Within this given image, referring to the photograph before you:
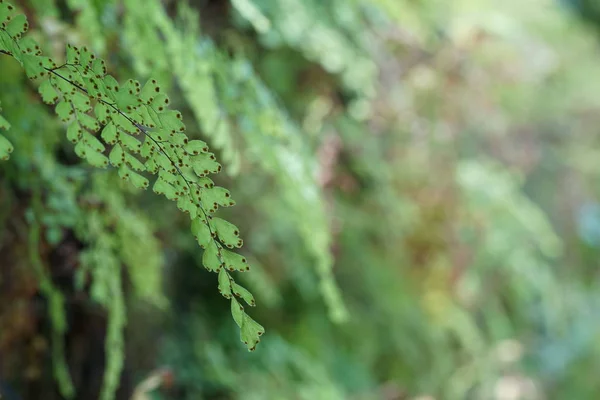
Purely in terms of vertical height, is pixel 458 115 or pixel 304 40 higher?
pixel 458 115

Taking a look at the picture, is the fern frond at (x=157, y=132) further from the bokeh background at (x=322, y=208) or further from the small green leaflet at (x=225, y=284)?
the bokeh background at (x=322, y=208)

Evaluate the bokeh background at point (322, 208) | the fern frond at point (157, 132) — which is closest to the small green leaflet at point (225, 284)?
the fern frond at point (157, 132)

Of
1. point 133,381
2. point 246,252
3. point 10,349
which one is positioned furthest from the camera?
point 246,252

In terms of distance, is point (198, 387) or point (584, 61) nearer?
point (198, 387)

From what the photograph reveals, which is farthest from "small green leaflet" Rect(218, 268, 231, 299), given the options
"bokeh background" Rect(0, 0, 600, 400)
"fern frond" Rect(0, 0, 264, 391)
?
"bokeh background" Rect(0, 0, 600, 400)

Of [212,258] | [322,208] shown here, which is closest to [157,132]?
[212,258]

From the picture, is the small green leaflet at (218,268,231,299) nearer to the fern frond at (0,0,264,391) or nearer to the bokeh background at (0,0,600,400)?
the fern frond at (0,0,264,391)

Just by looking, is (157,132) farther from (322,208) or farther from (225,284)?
(322,208)

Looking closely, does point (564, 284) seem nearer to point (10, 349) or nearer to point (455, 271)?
point (455, 271)

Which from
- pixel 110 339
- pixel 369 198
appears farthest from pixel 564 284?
pixel 110 339
